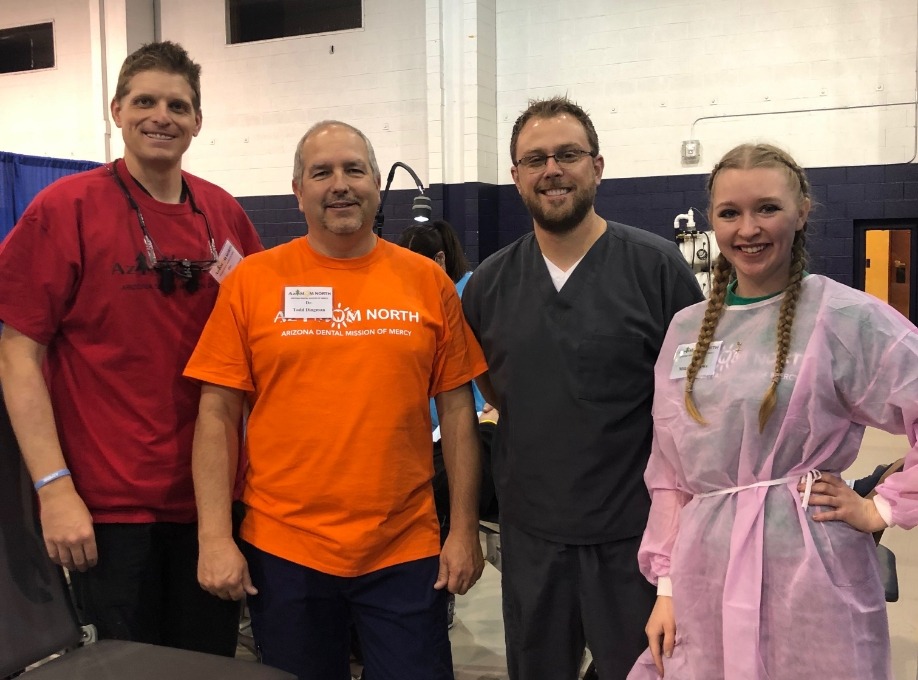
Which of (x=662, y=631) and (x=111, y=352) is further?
(x=111, y=352)

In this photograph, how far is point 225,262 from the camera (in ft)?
5.79

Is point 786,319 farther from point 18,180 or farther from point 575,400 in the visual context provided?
point 18,180

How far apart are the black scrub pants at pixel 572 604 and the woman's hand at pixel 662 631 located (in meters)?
0.16

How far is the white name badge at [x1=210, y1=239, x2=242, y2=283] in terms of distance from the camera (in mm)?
1733

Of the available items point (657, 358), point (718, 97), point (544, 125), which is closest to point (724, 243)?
point (657, 358)

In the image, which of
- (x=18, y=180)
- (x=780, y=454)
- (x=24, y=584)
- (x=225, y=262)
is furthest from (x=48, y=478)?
(x=18, y=180)

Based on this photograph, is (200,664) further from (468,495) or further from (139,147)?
(139,147)

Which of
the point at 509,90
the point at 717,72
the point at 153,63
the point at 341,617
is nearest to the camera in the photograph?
the point at 341,617

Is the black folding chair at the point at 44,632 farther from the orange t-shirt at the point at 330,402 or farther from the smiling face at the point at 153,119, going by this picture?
the smiling face at the point at 153,119

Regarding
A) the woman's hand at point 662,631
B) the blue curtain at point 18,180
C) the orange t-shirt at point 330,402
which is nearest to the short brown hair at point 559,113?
the orange t-shirt at point 330,402

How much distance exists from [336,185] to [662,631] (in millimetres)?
1047

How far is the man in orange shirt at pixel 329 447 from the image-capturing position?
1.50 m

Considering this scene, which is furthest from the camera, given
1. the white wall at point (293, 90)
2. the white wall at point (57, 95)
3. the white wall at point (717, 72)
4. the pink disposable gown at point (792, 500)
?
the white wall at point (57, 95)

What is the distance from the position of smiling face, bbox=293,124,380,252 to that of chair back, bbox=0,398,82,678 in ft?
2.36
